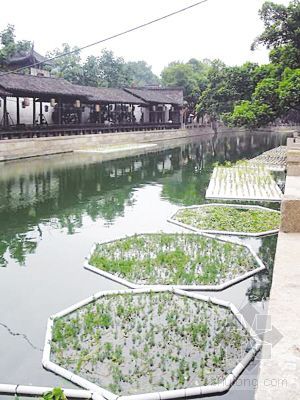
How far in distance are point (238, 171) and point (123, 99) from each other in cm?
2151

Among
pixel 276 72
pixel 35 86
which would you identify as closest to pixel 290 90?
pixel 276 72

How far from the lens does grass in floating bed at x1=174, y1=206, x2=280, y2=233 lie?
35.5ft

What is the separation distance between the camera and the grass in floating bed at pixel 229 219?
10.8 meters

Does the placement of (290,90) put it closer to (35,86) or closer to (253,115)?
(253,115)

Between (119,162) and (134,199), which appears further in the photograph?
(119,162)

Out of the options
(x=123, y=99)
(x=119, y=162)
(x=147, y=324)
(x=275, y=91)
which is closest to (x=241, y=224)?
(x=147, y=324)

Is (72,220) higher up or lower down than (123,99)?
lower down

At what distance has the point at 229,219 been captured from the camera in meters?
11.5

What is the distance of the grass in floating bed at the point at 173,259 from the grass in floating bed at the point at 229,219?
3.71 feet

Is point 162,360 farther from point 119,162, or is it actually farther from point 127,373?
point 119,162

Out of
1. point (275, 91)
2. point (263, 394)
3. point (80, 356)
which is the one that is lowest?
point (80, 356)

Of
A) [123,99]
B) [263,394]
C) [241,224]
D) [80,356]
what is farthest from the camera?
[123,99]

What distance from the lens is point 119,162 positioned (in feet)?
83.4

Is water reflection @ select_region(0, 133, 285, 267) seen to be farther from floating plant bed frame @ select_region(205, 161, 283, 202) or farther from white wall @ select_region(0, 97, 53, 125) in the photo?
white wall @ select_region(0, 97, 53, 125)
